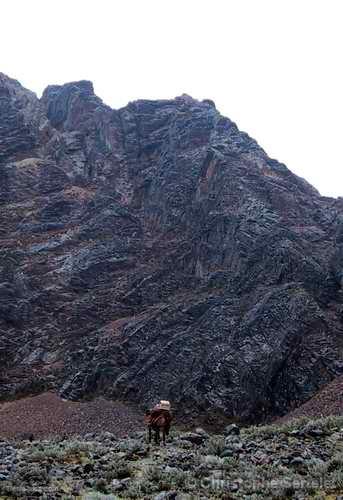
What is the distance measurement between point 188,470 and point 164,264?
44252 millimetres

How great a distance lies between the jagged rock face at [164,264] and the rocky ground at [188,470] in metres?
21.1

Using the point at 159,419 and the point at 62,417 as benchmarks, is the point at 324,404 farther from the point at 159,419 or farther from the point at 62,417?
the point at 62,417

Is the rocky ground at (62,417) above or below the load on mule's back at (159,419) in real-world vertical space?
below

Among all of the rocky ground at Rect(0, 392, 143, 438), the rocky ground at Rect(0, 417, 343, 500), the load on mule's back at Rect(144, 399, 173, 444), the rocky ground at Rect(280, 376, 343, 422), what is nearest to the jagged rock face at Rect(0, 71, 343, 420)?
the rocky ground at Rect(280, 376, 343, 422)

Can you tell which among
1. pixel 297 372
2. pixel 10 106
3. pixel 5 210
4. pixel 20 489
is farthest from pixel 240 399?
pixel 10 106

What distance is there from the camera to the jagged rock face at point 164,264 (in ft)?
144

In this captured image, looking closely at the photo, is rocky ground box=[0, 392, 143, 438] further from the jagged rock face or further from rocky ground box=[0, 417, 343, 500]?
rocky ground box=[0, 417, 343, 500]

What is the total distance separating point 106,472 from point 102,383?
31575 mm

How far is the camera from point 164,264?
6038 cm

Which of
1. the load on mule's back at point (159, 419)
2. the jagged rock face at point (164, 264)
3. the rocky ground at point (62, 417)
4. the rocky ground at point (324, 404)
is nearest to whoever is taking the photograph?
the load on mule's back at point (159, 419)

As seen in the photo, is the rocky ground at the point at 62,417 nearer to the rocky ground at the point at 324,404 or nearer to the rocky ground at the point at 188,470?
the rocky ground at the point at 324,404

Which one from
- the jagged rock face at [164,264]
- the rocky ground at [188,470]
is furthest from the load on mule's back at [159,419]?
the jagged rock face at [164,264]

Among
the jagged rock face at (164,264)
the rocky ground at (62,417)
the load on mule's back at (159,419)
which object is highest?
the jagged rock face at (164,264)

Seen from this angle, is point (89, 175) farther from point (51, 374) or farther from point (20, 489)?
point (20, 489)
